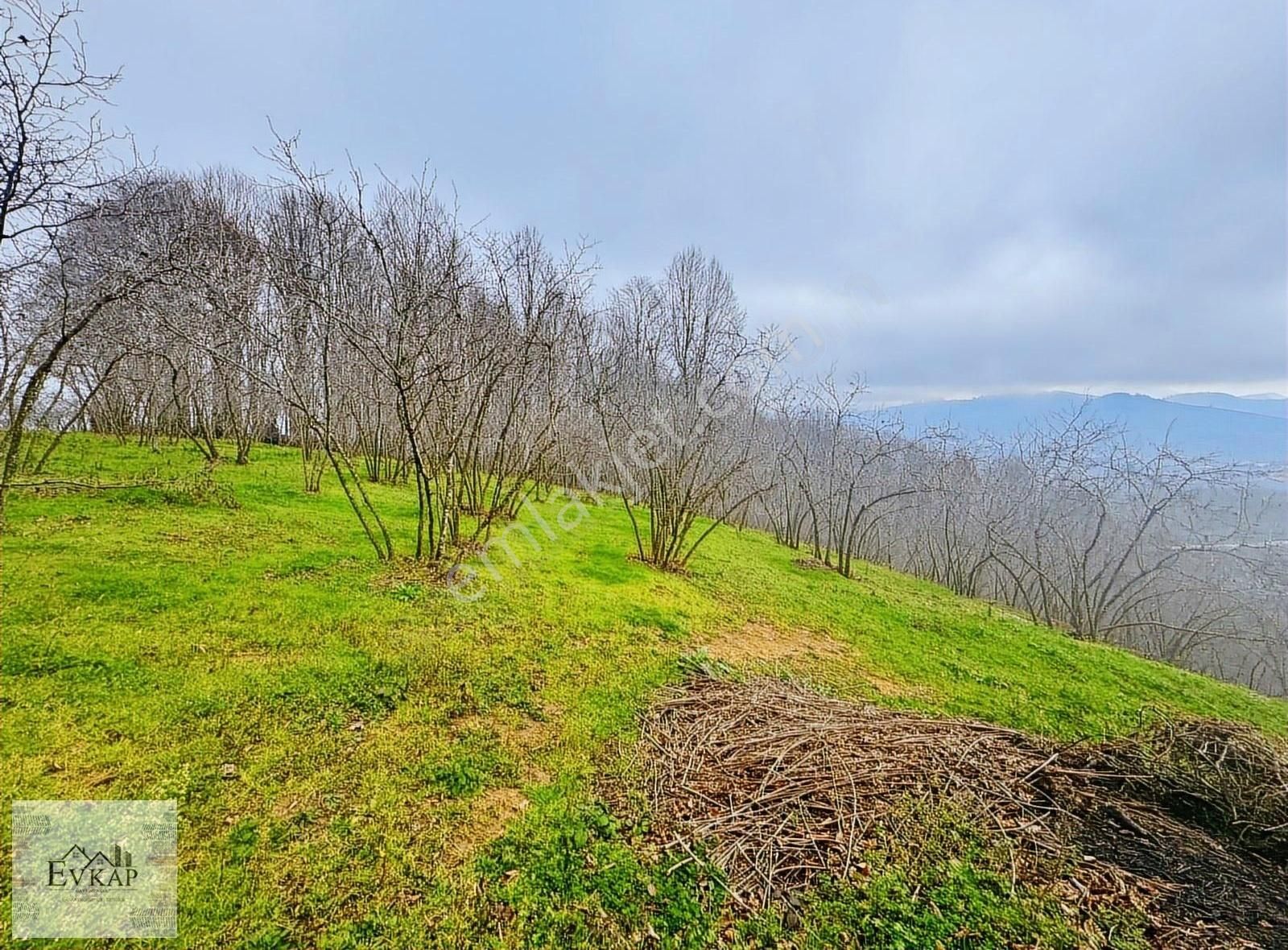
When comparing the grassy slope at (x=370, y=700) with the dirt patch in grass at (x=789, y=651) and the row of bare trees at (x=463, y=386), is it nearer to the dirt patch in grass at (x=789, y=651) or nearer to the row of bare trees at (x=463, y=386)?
the dirt patch in grass at (x=789, y=651)

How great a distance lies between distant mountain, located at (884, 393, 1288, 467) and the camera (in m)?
9.01

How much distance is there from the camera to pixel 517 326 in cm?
621

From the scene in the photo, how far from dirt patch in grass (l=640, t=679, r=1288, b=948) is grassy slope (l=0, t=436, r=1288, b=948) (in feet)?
0.97

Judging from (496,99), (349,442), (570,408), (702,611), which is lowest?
(702,611)

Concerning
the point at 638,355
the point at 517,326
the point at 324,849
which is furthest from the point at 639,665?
the point at 638,355

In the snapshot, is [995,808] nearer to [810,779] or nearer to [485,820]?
[810,779]

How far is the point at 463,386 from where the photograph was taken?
19.1 feet

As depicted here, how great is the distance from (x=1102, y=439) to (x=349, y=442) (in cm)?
1588

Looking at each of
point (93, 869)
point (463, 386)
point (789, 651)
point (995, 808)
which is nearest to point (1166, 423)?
point (789, 651)

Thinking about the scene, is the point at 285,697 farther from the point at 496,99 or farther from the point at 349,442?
the point at 349,442

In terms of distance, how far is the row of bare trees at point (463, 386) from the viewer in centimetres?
371

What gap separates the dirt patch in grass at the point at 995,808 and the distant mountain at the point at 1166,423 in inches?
345

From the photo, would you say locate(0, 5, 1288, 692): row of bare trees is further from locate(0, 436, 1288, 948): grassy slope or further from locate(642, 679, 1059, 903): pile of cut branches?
locate(642, 679, 1059, 903): pile of cut branches

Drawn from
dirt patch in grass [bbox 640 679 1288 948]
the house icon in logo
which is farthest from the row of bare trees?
dirt patch in grass [bbox 640 679 1288 948]
